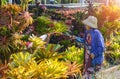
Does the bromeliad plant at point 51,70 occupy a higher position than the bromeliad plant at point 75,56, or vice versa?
the bromeliad plant at point 51,70

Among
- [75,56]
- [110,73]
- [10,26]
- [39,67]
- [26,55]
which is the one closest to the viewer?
[39,67]

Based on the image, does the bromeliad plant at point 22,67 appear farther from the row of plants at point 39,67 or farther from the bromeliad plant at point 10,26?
the bromeliad plant at point 10,26

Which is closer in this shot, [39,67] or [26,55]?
[39,67]

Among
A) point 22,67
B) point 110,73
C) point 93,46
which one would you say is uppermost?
point 93,46

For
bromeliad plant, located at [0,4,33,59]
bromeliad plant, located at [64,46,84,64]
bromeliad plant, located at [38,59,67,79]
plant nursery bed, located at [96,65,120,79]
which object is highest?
bromeliad plant, located at [0,4,33,59]

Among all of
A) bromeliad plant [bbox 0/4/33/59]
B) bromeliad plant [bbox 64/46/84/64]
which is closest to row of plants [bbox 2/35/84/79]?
bromeliad plant [bbox 0/4/33/59]

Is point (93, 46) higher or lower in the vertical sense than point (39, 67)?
higher

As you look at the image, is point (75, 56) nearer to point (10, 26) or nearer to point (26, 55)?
point (10, 26)

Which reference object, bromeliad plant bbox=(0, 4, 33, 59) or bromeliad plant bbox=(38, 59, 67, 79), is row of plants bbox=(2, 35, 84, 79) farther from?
bromeliad plant bbox=(0, 4, 33, 59)

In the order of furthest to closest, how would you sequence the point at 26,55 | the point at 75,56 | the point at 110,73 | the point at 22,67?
the point at 110,73 < the point at 75,56 < the point at 26,55 < the point at 22,67

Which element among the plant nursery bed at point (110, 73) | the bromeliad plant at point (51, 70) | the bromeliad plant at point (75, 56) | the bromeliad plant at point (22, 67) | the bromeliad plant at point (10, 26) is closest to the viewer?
the bromeliad plant at point (22, 67)

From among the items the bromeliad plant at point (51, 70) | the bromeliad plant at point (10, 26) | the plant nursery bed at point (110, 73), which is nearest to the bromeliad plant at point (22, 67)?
the bromeliad plant at point (51, 70)

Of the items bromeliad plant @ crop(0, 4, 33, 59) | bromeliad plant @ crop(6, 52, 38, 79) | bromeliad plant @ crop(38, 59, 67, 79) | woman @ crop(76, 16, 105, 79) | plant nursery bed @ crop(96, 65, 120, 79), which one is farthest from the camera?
plant nursery bed @ crop(96, 65, 120, 79)

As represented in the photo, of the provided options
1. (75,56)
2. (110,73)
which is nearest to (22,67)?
(75,56)
